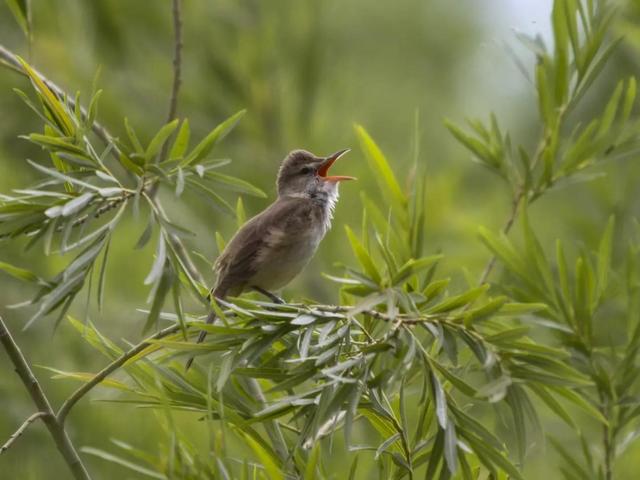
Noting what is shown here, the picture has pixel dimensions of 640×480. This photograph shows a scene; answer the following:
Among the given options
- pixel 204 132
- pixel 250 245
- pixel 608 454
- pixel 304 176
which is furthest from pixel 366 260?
pixel 204 132

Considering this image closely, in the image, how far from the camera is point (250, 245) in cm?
327

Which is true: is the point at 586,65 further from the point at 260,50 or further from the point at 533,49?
the point at 260,50

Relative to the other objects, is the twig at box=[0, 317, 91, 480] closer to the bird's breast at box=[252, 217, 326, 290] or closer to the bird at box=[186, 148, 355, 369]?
the bird at box=[186, 148, 355, 369]

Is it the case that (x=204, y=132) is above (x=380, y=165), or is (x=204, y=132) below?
below

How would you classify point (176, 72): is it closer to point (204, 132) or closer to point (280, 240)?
point (280, 240)

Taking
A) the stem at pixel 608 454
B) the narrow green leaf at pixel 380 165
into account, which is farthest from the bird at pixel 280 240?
the stem at pixel 608 454

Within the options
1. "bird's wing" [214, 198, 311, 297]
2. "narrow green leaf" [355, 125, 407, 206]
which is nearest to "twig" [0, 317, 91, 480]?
"narrow green leaf" [355, 125, 407, 206]

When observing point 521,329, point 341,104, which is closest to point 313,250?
point 521,329

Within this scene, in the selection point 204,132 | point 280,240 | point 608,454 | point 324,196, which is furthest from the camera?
point 204,132

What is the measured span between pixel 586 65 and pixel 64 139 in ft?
4.59

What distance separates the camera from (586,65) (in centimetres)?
296

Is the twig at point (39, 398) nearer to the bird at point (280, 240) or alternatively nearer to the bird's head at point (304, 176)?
the bird at point (280, 240)

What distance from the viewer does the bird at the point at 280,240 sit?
3242 mm

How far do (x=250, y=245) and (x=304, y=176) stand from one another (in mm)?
698
